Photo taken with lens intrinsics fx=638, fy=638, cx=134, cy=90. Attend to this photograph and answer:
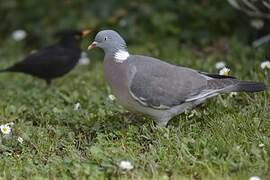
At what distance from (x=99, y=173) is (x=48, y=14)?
487 centimetres

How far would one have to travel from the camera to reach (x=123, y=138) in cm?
483

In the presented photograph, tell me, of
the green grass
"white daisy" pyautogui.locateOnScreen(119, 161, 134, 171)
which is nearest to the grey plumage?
the green grass

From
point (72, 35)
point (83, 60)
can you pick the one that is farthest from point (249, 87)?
point (83, 60)

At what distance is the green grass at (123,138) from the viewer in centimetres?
422

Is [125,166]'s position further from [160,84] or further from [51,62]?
[51,62]

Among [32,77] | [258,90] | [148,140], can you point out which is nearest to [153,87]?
[148,140]

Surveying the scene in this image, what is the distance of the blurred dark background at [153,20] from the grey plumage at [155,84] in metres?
2.60

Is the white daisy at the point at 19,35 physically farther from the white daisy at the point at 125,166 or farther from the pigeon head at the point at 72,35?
the white daisy at the point at 125,166

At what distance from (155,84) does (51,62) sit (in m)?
2.27

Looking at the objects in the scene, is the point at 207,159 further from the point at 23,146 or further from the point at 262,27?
the point at 262,27

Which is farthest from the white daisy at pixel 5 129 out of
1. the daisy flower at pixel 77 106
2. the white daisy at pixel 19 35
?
the white daisy at pixel 19 35

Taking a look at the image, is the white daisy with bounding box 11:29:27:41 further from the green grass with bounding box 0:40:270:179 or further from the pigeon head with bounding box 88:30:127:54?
the pigeon head with bounding box 88:30:127:54

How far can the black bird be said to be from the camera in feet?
22.3

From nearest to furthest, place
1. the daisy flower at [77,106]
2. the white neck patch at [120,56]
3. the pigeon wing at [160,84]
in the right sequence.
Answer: the pigeon wing at [160,84] < the white neck patch at [120,56] < the daisy flower at [77,106]
